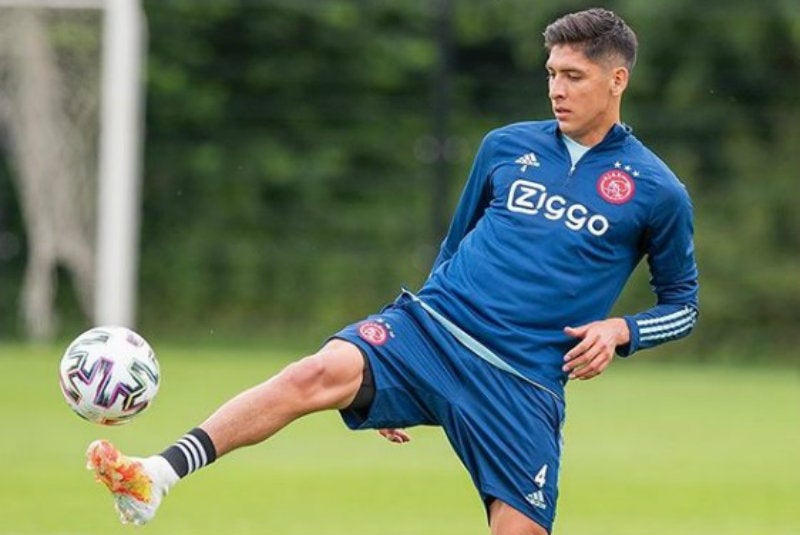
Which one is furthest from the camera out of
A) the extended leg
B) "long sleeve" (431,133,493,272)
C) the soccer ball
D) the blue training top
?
"long sleeve" (431,133,493,272)

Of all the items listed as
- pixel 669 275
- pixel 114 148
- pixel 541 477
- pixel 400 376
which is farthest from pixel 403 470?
pixel 114 148

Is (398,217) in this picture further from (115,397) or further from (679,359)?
(115,397)

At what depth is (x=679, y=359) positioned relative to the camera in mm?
19281

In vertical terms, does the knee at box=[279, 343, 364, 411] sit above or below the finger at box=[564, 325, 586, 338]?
below

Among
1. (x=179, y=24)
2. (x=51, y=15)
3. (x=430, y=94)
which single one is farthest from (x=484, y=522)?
(x=179, y=24)

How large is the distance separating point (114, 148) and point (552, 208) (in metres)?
11.3

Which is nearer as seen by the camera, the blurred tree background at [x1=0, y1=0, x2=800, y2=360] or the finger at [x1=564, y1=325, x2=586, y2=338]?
the finger at [x1=564, y1=325, x2=586, y2=338]

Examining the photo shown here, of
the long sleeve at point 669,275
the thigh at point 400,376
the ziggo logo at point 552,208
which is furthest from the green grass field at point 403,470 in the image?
the ziggo logo at point 552,208

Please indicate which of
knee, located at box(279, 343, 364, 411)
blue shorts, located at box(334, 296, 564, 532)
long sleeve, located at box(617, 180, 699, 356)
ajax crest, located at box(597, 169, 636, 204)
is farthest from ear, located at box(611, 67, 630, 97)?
knee, located at box(279, 343, 364, 411)

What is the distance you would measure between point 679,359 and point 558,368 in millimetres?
13092

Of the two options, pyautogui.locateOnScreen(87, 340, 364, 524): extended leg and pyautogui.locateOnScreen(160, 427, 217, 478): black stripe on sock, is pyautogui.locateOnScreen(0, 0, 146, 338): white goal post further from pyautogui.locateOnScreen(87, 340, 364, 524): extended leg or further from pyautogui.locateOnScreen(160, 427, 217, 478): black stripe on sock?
pyautogui.locateOnScreen(160, 427, 217, 478): black stripe on sock

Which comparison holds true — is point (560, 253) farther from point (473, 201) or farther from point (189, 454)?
point (189, 454)

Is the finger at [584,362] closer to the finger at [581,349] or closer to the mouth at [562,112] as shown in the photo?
the finger at [581,349]

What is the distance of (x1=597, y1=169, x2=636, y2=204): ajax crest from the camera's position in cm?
645
